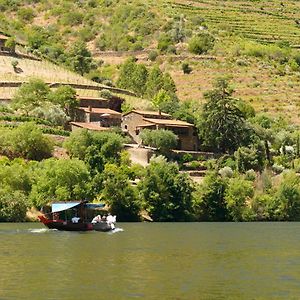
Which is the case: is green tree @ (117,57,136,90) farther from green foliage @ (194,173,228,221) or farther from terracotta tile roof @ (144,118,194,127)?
green foliage @ (194,173,228,221)

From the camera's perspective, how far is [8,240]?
7325cm

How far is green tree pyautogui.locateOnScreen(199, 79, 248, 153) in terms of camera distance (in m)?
139

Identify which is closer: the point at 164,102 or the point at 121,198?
the point at 121,198

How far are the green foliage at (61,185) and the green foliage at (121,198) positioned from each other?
2.36 metres

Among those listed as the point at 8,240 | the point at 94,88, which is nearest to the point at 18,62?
the point at 94,88

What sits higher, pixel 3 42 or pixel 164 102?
pixel 3 42

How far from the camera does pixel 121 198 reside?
109 meters

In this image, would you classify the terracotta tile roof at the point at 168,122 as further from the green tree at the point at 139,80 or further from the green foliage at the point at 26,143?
the green tree at the point at 139,80

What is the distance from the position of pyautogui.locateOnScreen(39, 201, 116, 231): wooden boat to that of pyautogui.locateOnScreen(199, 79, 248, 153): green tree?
46265 millimetres

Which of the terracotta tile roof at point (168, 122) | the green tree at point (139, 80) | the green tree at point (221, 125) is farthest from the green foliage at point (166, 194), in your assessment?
the green tree at point (139, 80)

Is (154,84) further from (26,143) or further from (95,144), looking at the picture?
(26,143)

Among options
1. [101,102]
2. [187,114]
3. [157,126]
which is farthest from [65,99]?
[187,114]

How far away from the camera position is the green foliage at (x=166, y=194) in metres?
111

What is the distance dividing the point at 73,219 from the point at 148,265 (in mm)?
37442
